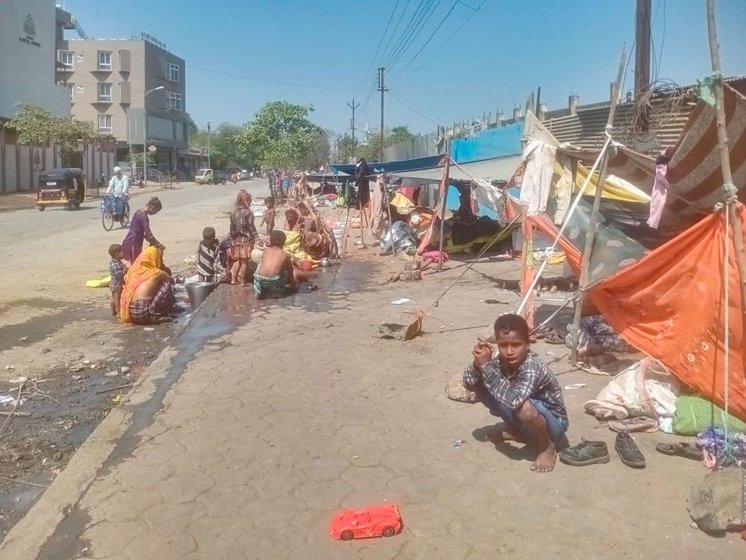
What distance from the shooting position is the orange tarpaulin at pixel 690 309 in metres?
4.36

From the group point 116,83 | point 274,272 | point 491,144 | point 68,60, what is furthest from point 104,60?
point 274,272

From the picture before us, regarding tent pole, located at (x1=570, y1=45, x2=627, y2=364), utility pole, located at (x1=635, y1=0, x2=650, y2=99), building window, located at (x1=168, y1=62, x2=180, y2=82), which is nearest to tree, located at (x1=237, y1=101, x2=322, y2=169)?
utility pole, located at (x1=635, y1=0, x2=650, y2=99)

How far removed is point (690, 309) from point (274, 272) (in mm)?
6079

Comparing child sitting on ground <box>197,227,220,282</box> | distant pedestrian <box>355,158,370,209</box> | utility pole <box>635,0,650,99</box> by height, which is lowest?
child sitting on ground <box>197,227,220,282</box>

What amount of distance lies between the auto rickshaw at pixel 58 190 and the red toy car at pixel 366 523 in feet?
83.7

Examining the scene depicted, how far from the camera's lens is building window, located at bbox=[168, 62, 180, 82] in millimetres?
75062

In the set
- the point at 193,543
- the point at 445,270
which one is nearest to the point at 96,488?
the point at 193,543

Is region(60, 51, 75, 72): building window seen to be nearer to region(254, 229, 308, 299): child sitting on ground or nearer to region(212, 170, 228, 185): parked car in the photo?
region(212, 170, 228, 185): parked car

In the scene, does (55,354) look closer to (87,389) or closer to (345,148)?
(87,389)

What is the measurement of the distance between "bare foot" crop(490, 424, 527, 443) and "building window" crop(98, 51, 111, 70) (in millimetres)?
73645

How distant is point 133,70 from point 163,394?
70807 mm

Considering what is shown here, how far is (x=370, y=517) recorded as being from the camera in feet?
11.1

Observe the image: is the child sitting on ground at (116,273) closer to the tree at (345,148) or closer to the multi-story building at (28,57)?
the multi-story building at (28,57)

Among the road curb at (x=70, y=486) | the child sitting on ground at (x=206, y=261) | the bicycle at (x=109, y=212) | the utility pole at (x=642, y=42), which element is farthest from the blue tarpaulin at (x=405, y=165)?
the road curb at (x=70, y=486)
